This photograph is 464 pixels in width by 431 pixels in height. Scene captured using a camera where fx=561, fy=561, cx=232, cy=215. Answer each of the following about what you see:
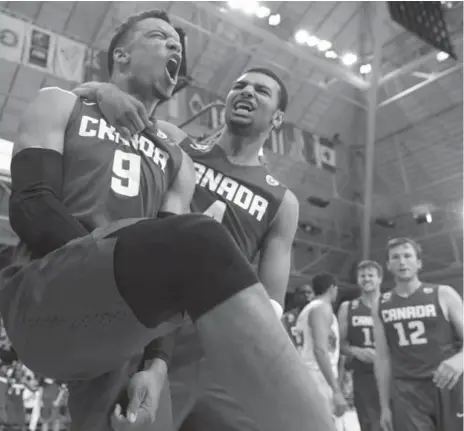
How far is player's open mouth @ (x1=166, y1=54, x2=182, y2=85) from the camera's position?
1826mm

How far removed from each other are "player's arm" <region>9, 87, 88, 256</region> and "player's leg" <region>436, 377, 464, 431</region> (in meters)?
3.42

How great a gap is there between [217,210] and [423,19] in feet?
36.4

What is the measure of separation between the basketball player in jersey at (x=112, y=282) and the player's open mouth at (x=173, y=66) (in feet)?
0.99

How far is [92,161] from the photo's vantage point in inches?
60.5

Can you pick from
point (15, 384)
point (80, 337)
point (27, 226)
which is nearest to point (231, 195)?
point (27, 226)

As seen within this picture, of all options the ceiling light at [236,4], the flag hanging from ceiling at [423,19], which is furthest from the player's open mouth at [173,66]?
the ceiling light at [236,4]

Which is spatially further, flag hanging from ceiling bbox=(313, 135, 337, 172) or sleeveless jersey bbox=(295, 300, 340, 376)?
flag hanging from ceiling bbox=(313, 135, 337, 172)

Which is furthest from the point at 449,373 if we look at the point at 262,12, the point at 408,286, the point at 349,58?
the point at 349,58

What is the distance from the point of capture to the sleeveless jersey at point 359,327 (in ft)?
18.5

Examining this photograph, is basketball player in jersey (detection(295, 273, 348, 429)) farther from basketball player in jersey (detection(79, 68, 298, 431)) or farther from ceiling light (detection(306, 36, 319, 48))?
ceiling light (detection(306, 36, 319, 48))

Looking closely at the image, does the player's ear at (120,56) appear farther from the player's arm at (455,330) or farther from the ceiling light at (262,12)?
the ceiling light at (262,12)

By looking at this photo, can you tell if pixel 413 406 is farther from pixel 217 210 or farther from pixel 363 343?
pixel 217 210

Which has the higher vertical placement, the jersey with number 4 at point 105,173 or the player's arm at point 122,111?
the player's arm at point 122,111

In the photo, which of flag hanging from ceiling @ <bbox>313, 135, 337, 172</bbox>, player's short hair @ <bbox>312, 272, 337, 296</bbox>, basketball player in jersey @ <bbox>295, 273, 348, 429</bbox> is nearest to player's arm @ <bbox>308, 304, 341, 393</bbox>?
basketball player in jersey @ <bbox>295, 273, 348, 429</bbox>
